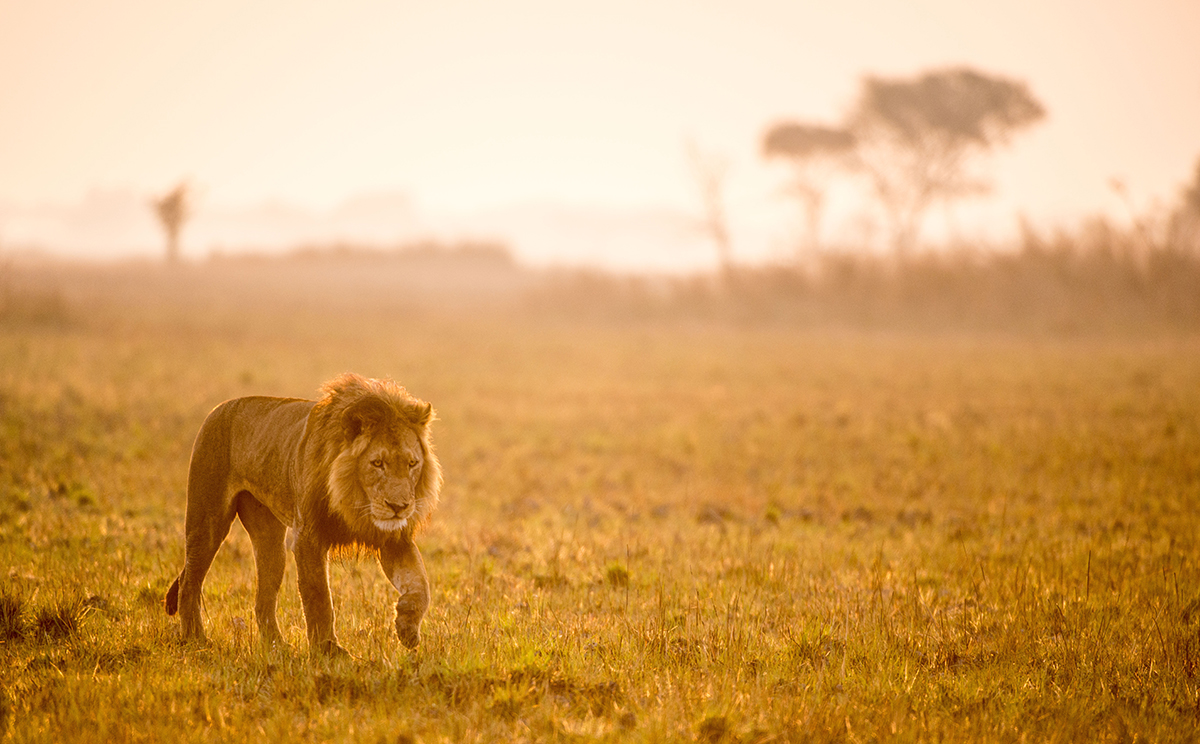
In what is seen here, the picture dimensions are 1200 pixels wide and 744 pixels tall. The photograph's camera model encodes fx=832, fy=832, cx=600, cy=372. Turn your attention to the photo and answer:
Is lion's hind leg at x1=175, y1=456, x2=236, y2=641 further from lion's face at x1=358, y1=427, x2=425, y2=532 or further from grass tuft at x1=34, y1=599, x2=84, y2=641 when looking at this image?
lion's face at x1=358, y1=427, x2=425, y2=532

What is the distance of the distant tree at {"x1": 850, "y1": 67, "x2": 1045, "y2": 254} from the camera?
122 feet

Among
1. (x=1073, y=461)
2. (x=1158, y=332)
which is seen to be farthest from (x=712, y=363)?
(x=1158, y=332)

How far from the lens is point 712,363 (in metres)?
19.6

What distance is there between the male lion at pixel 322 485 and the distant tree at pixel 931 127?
35.4 m

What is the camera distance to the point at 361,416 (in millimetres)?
3959

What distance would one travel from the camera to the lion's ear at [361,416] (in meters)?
3.96

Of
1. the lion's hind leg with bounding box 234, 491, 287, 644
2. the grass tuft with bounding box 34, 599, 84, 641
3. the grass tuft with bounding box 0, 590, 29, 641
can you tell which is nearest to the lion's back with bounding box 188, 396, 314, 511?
the lion's hind leg with bounding box 234, 491, 287, 644

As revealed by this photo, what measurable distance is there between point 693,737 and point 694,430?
886 centimetres

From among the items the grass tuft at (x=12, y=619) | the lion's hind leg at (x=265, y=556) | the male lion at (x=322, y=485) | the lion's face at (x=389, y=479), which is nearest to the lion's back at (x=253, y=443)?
the male lion at (x=322, y=485)

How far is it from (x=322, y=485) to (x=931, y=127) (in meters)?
39.0

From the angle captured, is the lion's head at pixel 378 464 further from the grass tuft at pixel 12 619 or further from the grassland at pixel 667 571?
the grass tuft at pixel 12 619

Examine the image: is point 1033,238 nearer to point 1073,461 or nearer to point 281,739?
point 1073,461

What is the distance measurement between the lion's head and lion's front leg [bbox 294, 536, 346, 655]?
0.24 meters

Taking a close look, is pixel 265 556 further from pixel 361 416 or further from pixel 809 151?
pixel 809 151
